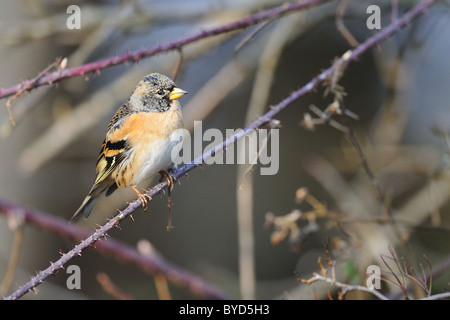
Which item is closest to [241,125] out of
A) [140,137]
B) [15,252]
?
[140,137]

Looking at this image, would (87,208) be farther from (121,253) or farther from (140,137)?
(140,137)

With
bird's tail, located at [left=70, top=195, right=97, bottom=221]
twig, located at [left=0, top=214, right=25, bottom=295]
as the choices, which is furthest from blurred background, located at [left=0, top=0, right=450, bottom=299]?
bird's tail, located at [left=70, top=195, right=97, bottom=221]

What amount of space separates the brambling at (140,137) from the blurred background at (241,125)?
17 cm

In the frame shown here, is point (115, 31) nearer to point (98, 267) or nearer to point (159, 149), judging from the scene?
point (159, 149)

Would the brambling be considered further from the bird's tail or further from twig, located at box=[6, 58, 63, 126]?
twig, located at box=[6, 58, 63, 126]

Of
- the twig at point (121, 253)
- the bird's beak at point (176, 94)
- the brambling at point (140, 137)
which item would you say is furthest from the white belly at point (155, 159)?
the twig at point (121, 253)

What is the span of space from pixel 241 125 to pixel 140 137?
5.10 m

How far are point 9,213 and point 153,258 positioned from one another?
0.83 metres

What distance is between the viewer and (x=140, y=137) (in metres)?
2.69

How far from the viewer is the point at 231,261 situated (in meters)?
7.36

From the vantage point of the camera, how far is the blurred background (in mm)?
3002

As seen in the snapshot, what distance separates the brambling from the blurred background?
172mm

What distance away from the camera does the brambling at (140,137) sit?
256 cm
